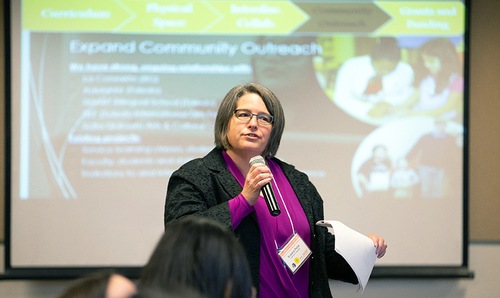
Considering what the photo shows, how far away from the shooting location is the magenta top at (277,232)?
243cm

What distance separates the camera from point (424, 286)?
15.0ft

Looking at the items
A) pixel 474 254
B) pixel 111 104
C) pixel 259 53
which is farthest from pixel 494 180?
pixel 111 104

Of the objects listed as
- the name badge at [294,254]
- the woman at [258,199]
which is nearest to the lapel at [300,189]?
the woman at [258,199]

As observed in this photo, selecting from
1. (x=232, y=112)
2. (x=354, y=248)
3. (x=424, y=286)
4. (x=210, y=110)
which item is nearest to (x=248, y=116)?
(x=232, y=112)

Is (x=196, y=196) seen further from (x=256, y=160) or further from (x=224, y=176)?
(x=256, y=160)

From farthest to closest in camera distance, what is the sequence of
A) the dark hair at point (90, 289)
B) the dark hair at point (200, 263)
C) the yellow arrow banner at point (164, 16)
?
the yellow arrow banner at point (164, 16) < the dark hair at point (200, 263) < the dark hair at point (90, 289)

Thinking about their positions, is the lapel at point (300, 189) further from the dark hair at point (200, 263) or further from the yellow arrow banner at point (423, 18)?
the yellow arrow banner at point (423, 18)

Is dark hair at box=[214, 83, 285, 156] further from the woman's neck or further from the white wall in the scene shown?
the white wall

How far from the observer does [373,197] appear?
14.7 ft

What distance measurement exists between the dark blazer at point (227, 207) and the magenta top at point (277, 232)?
24mm

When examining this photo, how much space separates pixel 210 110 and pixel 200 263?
121 inches

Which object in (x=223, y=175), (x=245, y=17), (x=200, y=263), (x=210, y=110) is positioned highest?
(x=245, y=17)

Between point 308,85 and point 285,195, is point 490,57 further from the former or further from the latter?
point 285,195

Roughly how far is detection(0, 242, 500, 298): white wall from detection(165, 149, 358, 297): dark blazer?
1961mm
